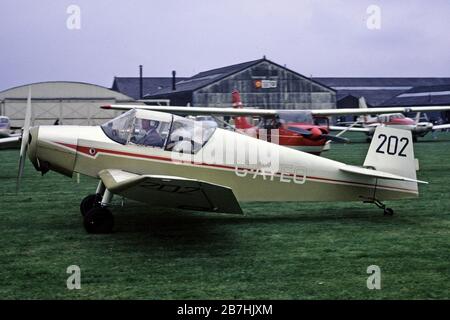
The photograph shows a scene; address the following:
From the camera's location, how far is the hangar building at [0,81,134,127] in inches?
1812

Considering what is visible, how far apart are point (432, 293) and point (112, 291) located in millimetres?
2746

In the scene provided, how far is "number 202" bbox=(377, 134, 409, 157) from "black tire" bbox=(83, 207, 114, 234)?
403cm

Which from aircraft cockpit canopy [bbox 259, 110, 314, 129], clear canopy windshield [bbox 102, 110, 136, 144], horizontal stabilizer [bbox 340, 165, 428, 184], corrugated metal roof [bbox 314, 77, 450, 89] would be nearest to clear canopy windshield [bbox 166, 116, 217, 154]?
clear canopy windshield [bbox 102, 110, 136, 144]

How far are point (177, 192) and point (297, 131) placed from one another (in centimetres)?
1199

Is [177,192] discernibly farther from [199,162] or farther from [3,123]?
[3,123]

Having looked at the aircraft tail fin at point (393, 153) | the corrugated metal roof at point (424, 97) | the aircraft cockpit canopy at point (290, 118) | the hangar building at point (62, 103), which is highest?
the corrugated metal roof at point (424, 97)

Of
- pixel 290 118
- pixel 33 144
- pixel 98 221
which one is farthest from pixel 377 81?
pixel 98 221

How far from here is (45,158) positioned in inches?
334

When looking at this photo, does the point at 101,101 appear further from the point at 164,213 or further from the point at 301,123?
the point at 164,213

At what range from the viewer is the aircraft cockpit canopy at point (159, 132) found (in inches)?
333

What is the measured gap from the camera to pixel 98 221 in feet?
26.4

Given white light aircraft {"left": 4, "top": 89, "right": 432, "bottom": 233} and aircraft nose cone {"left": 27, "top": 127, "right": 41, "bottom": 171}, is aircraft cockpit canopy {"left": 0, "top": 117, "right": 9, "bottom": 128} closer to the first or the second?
white light aircraft {"left": 4, "top": 89, "right": 432, "bottom": 233}

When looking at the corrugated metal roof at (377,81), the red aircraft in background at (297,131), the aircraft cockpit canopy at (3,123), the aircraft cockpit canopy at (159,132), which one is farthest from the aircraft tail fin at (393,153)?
the corrugated metal roof at (377,81)

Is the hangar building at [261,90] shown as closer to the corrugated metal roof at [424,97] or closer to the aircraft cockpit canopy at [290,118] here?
the corrugated metal roof at [424,97]
